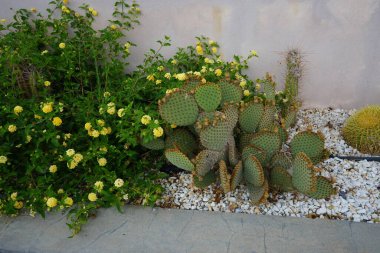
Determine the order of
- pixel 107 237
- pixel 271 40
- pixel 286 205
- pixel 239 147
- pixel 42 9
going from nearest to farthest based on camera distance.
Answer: pixel 107 237 < pixel 286 205 < pixel 239 147 < pixel 271 40 < pixel 42 9

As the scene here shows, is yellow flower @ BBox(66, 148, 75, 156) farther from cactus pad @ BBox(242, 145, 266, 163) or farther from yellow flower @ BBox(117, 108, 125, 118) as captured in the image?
cactus pad @ BBox(242, 145, 266, 163)

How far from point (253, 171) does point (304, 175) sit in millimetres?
313

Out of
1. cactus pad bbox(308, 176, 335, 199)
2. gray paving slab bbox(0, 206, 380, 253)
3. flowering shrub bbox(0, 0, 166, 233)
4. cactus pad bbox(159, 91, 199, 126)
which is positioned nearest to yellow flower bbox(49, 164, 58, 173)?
flowering shrub bbox(0, 0, 166, 233)

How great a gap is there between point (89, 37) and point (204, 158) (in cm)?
187

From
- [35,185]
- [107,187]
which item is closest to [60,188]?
[35,185]

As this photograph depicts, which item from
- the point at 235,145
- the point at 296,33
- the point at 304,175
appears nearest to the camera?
the point at 304,175

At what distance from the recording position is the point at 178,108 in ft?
8.23

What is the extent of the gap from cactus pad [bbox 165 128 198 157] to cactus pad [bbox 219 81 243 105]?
1.23 ft

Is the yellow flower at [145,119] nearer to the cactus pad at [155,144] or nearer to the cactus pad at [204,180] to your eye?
the cactus pad at [155,144]

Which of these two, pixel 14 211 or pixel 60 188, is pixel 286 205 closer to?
pixel 60 188

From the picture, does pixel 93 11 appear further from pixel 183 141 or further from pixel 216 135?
pixel 216 135

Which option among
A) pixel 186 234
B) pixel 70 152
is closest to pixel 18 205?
pixel 70 152

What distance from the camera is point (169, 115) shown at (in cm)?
250

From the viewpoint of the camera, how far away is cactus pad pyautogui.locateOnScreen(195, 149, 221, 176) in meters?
2.47
